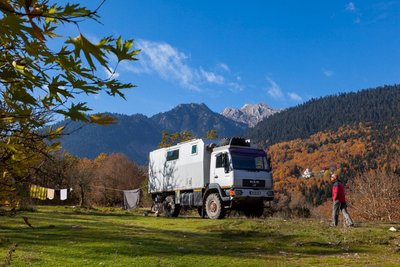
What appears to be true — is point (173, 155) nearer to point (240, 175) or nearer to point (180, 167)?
point (180, 167)

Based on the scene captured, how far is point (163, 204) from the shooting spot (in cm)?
2367

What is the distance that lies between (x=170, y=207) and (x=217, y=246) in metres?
12.0

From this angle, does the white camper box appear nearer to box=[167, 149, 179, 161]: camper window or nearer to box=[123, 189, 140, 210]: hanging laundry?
box=[167, 149, 179, 161]: camper window

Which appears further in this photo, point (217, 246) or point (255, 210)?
point (255, 210)

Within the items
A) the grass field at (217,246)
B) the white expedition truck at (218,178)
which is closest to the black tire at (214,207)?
the white expedition truck at (218,178)

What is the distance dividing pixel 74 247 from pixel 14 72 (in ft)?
30.7

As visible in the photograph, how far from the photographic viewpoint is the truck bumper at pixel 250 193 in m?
18.0

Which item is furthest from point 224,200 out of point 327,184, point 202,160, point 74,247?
point 327,184

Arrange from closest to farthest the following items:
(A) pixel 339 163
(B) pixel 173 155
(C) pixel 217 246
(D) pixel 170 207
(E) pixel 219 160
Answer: (C) pixel 217 246, (E) pixel 219 160, (D) pixel 170 207, (B) pixel 173 155, (A) pixel 339 163

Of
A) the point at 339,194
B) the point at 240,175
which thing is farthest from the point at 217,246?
the point at 240,175

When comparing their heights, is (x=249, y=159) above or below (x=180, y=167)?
above

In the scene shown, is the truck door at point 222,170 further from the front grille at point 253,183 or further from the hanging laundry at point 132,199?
the hanging laundry at point 132,199

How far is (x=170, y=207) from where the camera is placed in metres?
23.2

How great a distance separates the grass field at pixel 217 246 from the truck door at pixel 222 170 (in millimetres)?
3553
